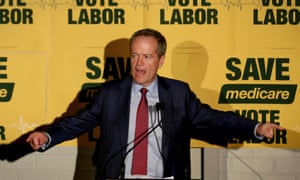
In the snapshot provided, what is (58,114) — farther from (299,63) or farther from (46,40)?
(299,63)

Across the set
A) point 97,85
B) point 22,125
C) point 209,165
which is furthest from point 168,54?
point 22,125

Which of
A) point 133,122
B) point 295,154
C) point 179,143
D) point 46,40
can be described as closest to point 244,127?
point 179,143

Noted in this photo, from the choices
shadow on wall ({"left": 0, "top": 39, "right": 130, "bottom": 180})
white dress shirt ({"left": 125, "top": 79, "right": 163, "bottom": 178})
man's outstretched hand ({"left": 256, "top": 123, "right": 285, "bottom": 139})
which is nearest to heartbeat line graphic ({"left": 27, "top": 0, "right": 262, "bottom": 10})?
shadow on wall ({"left": 0, "top": 39, "right": 130, "bottom": 180})

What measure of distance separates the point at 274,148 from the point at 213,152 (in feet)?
1.31

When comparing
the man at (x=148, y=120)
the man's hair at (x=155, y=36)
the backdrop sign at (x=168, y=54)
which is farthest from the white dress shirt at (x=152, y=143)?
the backdrop sign at (x=168, y=54)

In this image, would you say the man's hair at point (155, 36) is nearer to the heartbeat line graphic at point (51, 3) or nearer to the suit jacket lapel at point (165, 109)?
the suit jacket lapel at point (165, 109)

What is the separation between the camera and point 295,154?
2715 mm

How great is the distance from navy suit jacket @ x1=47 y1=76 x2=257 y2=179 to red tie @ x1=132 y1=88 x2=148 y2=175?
0.21 feet

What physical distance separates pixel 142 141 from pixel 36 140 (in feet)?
1.68

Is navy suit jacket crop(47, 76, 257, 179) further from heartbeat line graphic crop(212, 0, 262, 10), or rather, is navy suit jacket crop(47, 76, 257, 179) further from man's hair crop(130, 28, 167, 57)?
heartbeat line graphic crop(212, 0, 262, 10)

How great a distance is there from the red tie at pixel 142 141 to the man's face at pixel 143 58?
0.08 meters

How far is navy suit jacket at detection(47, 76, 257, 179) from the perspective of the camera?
79.6 inches

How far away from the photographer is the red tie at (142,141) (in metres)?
1.95

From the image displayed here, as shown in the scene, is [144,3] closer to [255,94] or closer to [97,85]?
[97,85]
